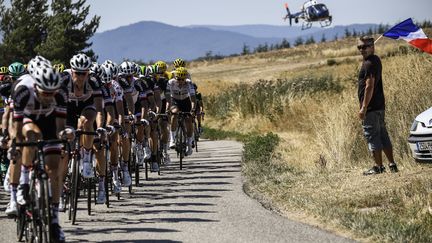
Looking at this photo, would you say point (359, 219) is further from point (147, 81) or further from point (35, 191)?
point (147, 81)

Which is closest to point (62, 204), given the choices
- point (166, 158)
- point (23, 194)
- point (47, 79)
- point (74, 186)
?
point (74, 186)

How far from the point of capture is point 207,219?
10.5 m

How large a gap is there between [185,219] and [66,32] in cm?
4302

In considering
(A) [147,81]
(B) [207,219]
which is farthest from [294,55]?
A: (B) [207,219]

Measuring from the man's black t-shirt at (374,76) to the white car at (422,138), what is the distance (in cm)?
101

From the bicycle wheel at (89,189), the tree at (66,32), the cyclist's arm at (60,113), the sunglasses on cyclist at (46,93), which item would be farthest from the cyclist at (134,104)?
the tree at (66,32)

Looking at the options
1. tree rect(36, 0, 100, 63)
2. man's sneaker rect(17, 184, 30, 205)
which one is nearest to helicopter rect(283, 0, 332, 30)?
tree rect(36, 0, 100, 63)

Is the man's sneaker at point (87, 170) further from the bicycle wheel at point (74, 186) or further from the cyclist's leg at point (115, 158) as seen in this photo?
the cyclist's leg at point (115, 158)

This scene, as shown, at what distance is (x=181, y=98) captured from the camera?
18.5 meters

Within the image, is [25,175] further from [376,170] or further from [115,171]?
[376,170]

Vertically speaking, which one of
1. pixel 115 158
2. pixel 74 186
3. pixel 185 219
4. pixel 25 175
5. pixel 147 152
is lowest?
pixel 185 219

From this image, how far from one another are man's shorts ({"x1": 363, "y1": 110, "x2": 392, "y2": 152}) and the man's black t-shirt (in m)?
0.12

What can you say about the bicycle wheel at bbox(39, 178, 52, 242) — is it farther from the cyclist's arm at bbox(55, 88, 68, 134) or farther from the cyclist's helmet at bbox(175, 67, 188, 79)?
the cyclist's helmet at bbox(175, 67, 188, 79)

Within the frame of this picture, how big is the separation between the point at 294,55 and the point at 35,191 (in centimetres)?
9123
